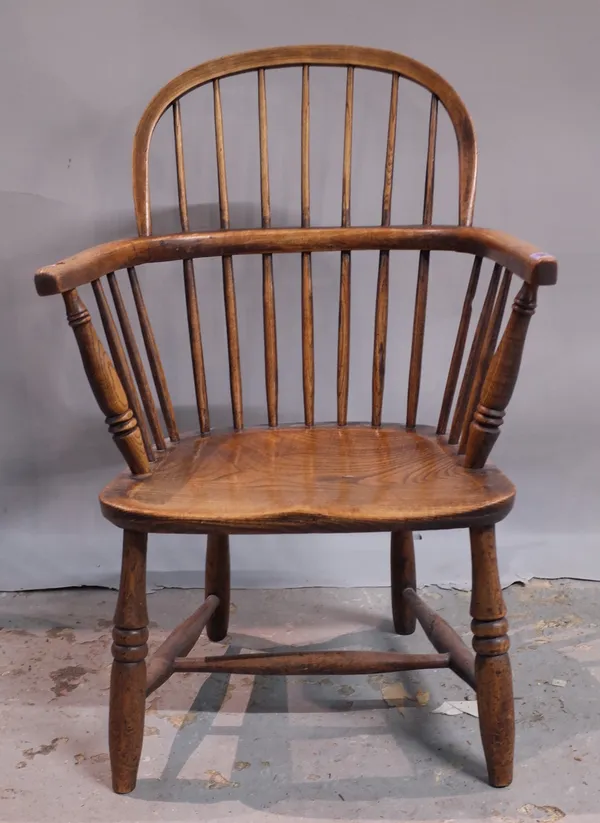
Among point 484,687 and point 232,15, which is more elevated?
point 232,15

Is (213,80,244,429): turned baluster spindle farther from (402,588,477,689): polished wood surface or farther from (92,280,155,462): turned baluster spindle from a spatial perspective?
(402,588,477,689): polished wood surface

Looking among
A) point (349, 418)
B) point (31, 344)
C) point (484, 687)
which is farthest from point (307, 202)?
point (484, 687)

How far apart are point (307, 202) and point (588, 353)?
2.10 ft

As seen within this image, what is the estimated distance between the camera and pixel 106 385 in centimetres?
92

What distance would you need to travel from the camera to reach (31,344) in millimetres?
1531

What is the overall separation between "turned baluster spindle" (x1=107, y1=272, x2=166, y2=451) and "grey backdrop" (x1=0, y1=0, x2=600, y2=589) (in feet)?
1.39

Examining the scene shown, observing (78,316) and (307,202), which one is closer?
(78,316)

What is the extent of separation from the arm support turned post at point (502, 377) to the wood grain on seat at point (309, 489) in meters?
0.05

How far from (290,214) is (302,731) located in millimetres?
852

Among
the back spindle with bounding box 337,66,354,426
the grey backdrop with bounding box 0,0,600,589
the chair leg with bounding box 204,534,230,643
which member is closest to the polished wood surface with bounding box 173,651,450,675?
the chair leg with bounding box 204,534,230,643

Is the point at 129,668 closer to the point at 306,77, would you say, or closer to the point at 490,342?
the point at 490,342

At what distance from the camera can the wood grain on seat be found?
0.89m

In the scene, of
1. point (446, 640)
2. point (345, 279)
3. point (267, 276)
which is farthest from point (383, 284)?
point (446, 640)

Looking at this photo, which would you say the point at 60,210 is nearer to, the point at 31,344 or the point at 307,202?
the point at 31,344
